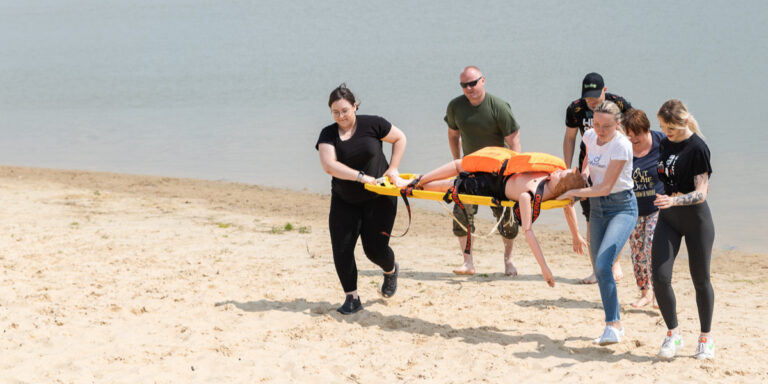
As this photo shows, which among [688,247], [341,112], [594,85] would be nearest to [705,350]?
[688,247]

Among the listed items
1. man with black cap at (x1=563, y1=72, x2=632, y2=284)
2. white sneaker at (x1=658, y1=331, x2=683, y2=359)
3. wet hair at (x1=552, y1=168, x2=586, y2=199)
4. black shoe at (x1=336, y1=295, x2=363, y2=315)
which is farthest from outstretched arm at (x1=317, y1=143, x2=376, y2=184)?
white sneaker at (x1=658, y1=331, x2=683, y2=359)

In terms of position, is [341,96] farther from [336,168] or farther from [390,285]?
[390,285]

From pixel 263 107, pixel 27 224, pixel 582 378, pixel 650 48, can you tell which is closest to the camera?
pixel 582 378

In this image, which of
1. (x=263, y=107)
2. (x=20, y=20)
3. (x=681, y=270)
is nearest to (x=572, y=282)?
(x=681, y=270)

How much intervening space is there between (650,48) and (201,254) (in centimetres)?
2458

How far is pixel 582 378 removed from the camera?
5.41m

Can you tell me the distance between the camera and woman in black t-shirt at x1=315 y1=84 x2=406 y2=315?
640cm

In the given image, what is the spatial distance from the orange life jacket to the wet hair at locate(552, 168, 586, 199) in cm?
→ 18

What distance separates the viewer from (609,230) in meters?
5.62

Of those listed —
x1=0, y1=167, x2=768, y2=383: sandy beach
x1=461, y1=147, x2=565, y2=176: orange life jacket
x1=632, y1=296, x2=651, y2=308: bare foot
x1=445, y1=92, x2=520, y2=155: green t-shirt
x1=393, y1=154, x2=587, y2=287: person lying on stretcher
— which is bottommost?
x1=0, y1=167, x2=768, y2=383: sandy beach

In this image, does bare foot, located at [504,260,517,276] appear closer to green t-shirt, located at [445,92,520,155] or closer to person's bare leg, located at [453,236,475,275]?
person's bare leg, located at [453,236,475,275]

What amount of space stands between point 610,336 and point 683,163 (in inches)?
56.9

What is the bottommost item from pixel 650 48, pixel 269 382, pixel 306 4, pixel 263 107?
pixel 269 382

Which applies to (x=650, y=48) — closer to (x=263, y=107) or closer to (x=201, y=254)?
(x=263, y=107)
